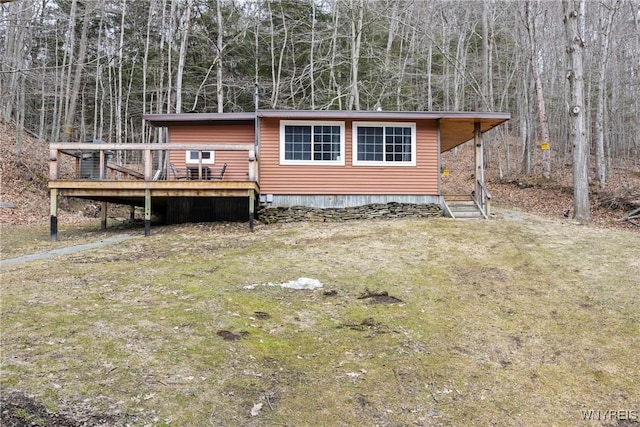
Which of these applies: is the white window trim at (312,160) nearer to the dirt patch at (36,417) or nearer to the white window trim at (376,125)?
the white window trim at (376,125)

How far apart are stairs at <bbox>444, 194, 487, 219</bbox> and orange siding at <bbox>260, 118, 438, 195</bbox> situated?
708 millimetres

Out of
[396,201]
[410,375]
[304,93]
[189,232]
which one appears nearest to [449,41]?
[304,93]

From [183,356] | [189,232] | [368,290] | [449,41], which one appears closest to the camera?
[183,356]

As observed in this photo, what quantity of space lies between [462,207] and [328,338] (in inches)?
361

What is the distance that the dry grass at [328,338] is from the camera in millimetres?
3318

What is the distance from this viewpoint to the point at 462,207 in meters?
12.7

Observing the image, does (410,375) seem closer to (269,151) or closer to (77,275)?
(77,275)

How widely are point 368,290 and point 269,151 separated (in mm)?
7033

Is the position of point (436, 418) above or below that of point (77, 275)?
below

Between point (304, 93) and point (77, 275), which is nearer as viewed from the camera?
point (77, 275)

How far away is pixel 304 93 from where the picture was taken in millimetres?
22953

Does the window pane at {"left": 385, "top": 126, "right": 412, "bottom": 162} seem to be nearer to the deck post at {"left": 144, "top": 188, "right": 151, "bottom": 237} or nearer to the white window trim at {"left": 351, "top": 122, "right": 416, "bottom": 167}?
the white window trim at {"left": 351, "top": 122, "right": 416, "bottom": 167}

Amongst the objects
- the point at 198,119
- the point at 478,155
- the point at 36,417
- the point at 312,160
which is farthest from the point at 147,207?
the point at 478,155

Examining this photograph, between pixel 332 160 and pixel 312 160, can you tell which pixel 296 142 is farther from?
pixel 332 160
